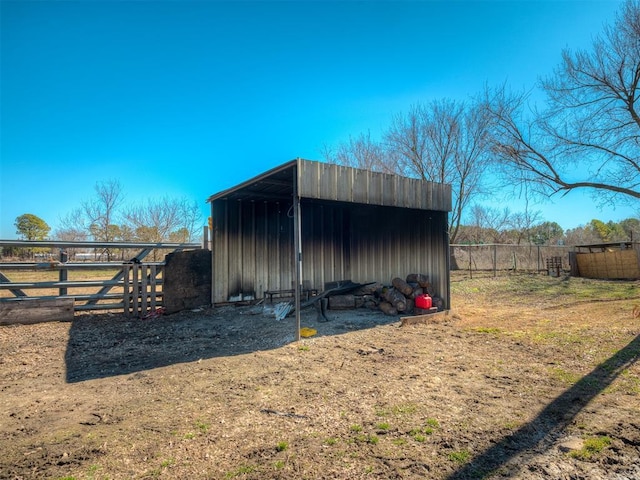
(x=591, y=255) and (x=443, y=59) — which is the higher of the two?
(x=443, y=59)

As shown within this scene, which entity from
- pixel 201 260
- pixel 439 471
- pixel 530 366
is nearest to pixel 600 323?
pixel 530 366

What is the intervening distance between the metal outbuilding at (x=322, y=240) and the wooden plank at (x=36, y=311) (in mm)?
2870

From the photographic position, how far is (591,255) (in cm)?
1672

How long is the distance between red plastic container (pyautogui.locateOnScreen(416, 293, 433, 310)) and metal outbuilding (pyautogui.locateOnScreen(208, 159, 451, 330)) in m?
0.65

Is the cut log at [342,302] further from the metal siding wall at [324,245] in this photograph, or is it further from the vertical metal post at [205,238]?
the vertical metal post at [205,238]

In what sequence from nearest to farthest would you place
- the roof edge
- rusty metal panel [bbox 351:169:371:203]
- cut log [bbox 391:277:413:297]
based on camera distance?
the roof edge
rusty metal panel [bbox 351:169:371:203]
cut log [bbox 391:277:413:297]

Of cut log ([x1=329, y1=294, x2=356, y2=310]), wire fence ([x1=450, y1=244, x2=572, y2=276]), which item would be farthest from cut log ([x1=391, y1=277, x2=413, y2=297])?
wire fence ([x1=450, y1=244, x2=572, y2=276])

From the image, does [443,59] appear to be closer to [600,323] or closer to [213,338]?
[600,323]

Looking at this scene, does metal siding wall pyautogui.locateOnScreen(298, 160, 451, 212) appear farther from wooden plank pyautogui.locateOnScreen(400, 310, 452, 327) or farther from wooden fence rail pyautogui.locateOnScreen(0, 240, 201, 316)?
wooden fence rail pyautogui.locateOnScreen(0, 240, 201, 316)

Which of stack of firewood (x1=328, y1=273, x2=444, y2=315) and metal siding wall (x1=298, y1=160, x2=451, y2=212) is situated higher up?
metal siding wall (x1=298, y1=160, x2=451, y2=212)

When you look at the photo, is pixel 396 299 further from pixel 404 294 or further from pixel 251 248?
pixel 251 248

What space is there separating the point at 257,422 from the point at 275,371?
50.1 inches

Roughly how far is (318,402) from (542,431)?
183cm

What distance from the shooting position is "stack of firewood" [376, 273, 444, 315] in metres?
7.41
